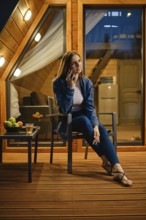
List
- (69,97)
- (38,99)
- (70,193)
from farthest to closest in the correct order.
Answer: (38,99), (69,97), (70,193)

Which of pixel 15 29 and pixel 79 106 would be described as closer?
pixel 79 106

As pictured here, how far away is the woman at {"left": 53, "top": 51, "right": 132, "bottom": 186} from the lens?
101 inches

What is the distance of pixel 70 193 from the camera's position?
7.07 feet

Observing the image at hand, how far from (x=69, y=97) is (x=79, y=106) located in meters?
0.17

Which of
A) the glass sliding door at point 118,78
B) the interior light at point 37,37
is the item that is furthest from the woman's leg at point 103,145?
the glass sliding door at point 118,78

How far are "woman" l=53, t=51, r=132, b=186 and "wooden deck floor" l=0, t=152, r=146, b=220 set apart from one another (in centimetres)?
24

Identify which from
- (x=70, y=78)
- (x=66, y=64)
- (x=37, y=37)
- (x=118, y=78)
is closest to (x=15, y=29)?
(x=37, y=37)

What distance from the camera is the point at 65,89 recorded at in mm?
2771

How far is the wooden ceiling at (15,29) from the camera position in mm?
3240

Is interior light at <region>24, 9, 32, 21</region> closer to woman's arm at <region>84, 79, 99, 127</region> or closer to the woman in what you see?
the woman

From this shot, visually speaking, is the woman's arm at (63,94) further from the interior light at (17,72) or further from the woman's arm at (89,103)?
the interior light at (17,72)

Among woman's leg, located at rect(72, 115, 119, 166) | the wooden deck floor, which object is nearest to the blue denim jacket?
woman's leg, located at rect(72, 115, 119, 166)

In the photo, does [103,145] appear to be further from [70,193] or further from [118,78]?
[118,78]

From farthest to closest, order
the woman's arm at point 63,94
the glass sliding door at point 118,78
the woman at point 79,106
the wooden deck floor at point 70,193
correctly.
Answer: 1. the glass sliding door at point 118,78
2. the woman's arm at point 63,94
3. the woman at point 79,106
4. the wooden deck floor at point 70,193
